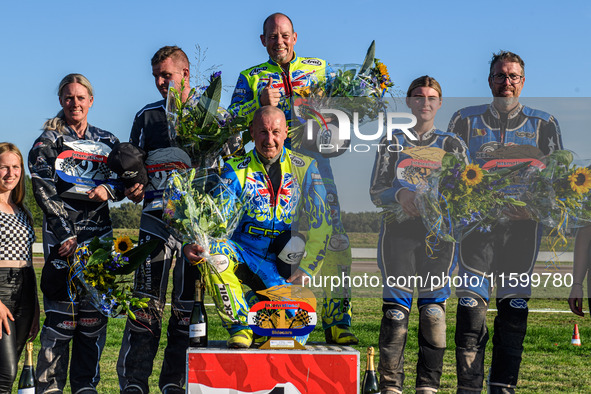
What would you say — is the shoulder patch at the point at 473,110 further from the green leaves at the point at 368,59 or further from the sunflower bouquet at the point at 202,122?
the sunflower bouquet at the point at 202,122

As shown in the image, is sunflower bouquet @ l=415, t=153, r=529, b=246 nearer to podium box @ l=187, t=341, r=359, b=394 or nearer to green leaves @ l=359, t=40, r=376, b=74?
green leaves @ l=359, t=40, r=376, b=74

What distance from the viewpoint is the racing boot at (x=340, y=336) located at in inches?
204

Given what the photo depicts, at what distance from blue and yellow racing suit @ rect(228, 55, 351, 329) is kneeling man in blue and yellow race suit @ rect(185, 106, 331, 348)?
199mm

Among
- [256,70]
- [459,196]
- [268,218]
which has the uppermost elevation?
[256,70]

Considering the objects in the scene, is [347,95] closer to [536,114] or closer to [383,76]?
[383,76]

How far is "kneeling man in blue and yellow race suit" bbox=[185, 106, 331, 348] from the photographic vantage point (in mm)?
5074

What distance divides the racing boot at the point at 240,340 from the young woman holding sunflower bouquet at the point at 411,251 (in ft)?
3.38

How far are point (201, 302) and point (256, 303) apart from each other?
0.50 metres

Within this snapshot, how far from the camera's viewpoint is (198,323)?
5066mm

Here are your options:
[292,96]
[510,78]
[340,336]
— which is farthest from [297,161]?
[510,78]

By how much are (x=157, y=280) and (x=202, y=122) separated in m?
1.34

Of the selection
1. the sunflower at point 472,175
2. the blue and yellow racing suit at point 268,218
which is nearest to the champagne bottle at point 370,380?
the blue and yellow racing suit at point 268,218

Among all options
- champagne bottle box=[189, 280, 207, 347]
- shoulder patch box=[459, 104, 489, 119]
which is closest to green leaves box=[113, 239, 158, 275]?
champagne bottle box=[189, 280, 207, 347]

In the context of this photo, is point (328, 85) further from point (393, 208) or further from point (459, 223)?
point (459, 223)
